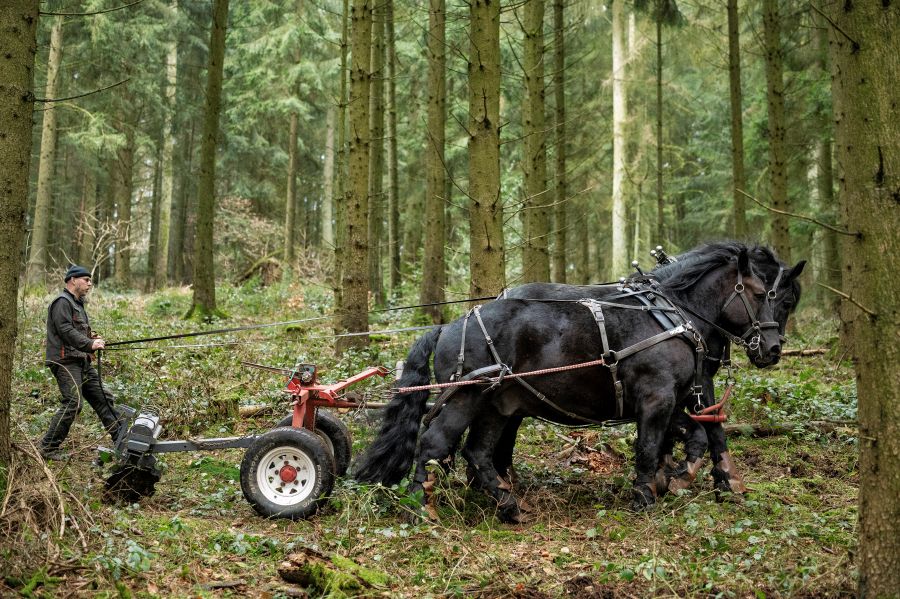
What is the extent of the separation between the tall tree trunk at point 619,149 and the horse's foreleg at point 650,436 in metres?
16.7

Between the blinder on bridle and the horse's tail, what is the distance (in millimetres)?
2927

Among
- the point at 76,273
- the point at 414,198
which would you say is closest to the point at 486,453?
the point at 76,273

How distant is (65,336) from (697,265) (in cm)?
647

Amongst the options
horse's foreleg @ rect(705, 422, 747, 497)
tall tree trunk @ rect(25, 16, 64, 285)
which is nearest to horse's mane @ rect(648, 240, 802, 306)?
horse's foreleg @ rect(705, 422, 747, 497)

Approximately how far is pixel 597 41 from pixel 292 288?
1226cm

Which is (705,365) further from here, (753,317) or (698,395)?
(753,317)

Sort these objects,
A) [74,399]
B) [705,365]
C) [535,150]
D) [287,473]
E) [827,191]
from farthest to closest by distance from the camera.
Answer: [827,191]
[535,150]
[74,399]
[705,365]
[287,473]

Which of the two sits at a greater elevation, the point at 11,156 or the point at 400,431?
the point at 11,156

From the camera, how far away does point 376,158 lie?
18453 mm

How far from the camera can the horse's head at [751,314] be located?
7.08 metres

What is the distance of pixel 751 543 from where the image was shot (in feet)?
16.6

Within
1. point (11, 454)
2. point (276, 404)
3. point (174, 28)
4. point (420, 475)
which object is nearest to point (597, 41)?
point (174, 28)

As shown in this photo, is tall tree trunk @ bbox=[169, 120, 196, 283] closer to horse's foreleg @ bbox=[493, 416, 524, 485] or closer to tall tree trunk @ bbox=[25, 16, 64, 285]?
tall tree trunk @ bbox=[25, 16, 64, 285]

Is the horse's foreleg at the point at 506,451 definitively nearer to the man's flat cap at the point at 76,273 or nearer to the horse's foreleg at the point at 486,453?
the horse's foreleg at the point at 486,453
